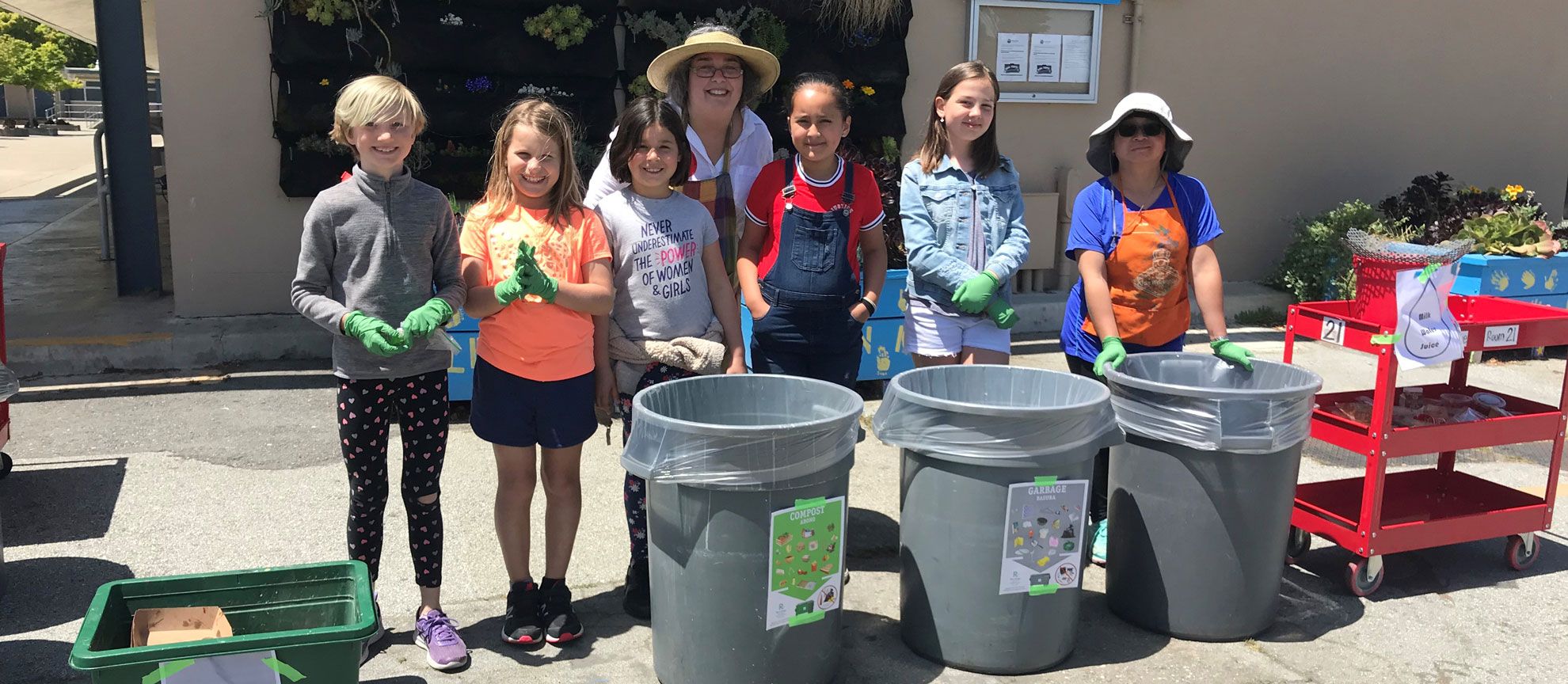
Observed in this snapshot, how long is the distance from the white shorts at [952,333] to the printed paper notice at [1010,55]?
449 cm

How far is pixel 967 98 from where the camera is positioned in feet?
12.7

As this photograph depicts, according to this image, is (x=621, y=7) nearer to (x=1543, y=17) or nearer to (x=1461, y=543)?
(x=1461, y=543)

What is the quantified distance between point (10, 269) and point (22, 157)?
66.3 ft

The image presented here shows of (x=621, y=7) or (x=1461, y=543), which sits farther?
(x=621, y=7)

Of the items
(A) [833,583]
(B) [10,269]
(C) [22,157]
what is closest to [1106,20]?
(A) [833,583]

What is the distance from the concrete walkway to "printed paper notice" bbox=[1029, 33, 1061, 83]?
3423mm

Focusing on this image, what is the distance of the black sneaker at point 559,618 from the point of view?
3604mm

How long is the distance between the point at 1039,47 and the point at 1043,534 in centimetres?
562

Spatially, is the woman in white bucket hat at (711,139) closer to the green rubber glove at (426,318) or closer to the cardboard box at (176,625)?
the green rubber glove at (426,318)

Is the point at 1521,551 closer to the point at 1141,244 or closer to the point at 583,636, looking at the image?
the point at 1141,244

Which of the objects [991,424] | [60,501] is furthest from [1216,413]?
[60,501]

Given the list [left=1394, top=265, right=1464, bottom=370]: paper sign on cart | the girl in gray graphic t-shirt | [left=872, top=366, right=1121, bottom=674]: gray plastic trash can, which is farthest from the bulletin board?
[left=872, top=366, right=1121, bottom=674]: gray plastic trash can

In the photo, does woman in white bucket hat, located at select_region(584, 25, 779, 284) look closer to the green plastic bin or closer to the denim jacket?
the denim jacket

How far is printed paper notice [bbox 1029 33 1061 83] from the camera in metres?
8.14
